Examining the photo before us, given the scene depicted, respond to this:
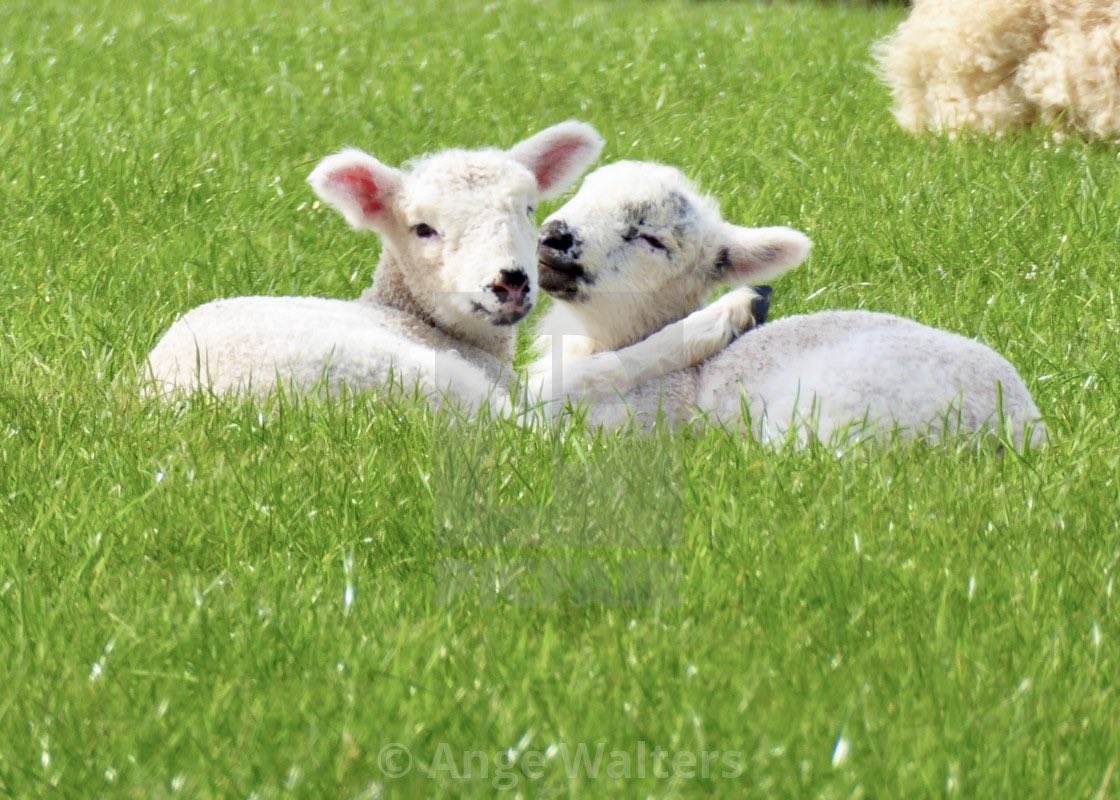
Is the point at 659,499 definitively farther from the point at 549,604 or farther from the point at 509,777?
the point at 509,777

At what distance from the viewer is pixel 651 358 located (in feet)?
14.9

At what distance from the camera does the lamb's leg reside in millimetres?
4535

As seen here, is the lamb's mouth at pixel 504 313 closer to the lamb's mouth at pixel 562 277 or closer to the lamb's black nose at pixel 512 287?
the lamb's black nose at pixel 512 287

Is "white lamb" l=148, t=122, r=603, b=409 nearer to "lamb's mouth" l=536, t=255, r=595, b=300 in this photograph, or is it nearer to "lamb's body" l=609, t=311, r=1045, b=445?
"lamb's mouth" l=536, t=255, r=595, b=300

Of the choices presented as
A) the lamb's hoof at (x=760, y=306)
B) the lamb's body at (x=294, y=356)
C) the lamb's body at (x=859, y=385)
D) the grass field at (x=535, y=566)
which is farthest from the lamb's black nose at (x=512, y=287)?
the lamb's hoof at (x=760, y=306)

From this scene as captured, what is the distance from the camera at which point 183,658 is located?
3.07 meters

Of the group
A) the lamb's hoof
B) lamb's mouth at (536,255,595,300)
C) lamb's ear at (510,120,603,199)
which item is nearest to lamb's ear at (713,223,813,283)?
the lamb's hoof

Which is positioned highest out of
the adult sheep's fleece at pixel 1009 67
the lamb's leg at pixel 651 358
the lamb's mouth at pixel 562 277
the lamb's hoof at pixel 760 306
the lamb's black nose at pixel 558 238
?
the lamb's black nose at pixel 558 238

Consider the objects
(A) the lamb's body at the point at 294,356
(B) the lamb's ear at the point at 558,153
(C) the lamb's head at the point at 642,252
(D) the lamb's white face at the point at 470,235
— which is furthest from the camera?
(B) the lamb's ear at the point at 558,153

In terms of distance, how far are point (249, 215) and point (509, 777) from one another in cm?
454

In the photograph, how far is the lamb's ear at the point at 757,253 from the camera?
15.6 feet

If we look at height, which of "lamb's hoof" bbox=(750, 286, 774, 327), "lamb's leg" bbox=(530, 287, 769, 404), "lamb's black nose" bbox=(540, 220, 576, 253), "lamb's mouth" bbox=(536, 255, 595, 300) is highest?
"lamb's black nose" bbox=(540, 220, 576, 253)

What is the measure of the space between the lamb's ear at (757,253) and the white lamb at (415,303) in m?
0.58

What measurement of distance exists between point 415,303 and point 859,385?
1.47 metres
